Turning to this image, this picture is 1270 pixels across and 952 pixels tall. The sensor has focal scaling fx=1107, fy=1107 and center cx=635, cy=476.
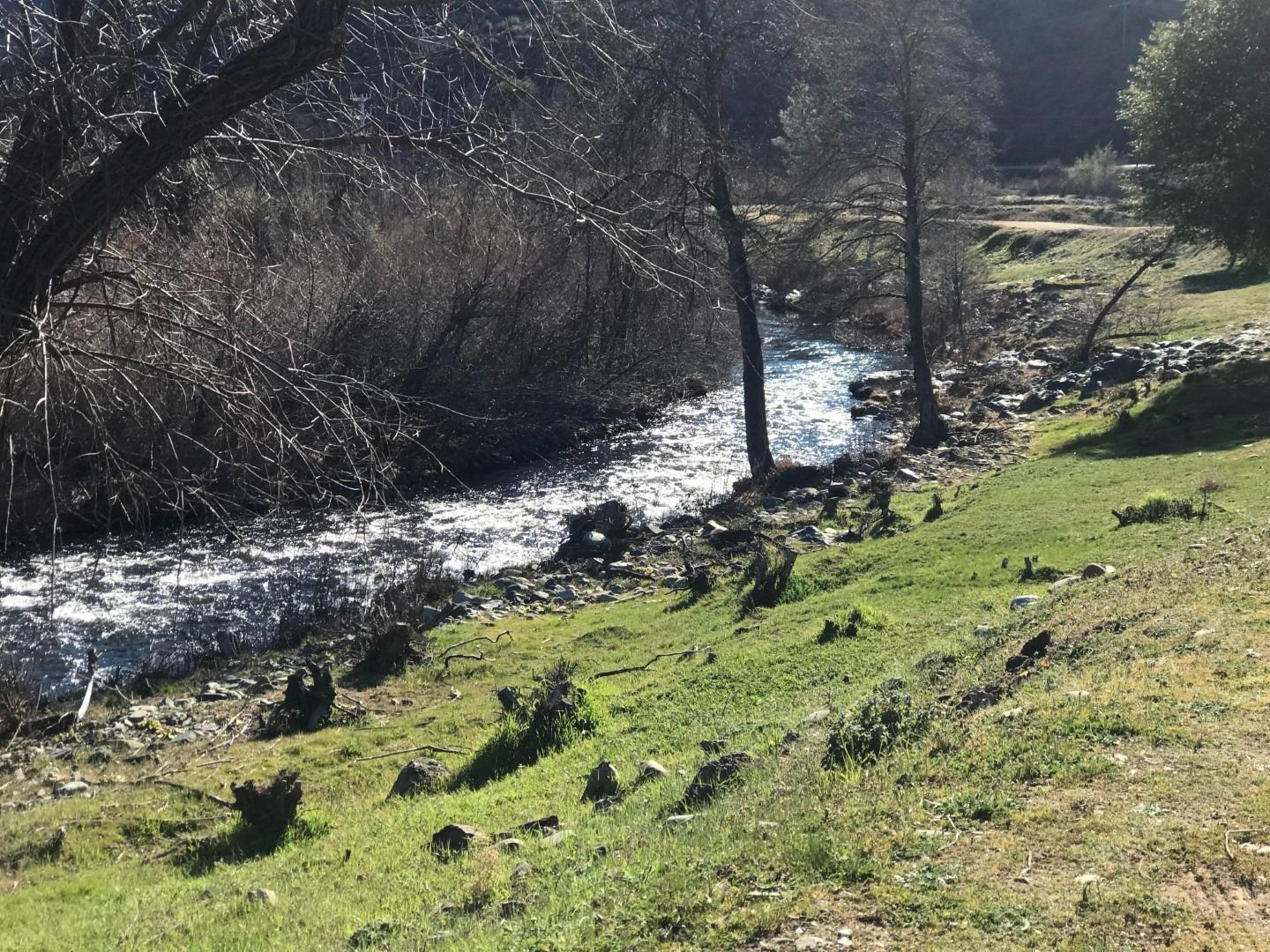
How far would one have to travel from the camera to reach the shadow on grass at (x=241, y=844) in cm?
710

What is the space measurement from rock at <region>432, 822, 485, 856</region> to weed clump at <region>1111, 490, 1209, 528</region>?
8.27m

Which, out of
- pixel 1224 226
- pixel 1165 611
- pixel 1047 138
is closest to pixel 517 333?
pixel 1224 226

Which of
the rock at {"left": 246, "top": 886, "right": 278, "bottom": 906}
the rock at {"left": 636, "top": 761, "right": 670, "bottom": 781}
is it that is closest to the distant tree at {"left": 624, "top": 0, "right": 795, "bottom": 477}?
the rock at {"left": 636, "top": 761, "right": 670, "bottom": 781}

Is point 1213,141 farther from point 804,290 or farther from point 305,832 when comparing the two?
point 305,832

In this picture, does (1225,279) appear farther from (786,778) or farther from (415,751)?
(786,778)

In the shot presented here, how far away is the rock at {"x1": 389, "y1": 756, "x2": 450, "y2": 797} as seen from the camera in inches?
311

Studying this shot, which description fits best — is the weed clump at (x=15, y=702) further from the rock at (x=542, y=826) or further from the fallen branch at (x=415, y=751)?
the rock at (x=542, y=826)

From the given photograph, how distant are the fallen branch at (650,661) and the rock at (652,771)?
3454 mm

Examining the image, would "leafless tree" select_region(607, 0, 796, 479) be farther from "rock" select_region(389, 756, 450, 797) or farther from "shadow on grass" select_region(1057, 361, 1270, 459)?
"rock" select_region(389, 756, 450, 797)

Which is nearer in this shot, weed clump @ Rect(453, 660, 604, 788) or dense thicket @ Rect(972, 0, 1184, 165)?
weed clump @ Rect(453, 660, 604, 788)

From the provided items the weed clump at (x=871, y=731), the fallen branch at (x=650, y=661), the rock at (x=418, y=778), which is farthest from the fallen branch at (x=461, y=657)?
the weed clump at (x=871, y=731)

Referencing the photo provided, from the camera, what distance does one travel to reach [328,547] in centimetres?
1709

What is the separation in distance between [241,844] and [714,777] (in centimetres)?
342

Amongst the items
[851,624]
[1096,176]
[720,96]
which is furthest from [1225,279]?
[1096,176]
